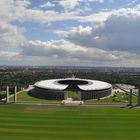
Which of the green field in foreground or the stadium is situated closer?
the green field in foreground

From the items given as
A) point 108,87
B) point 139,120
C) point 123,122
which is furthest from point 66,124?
point 108,87

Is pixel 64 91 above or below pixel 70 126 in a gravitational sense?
above

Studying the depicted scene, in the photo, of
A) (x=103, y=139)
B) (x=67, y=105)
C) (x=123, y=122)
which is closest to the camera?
(x=103, y=139)

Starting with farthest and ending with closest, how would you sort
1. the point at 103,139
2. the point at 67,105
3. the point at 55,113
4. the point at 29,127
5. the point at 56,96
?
the point at 56,96, the point at 67,105, the point at 55,113, the point at 29,127, the point at 103,139

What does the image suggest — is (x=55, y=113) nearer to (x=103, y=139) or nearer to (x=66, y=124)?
(x=66, y=124)

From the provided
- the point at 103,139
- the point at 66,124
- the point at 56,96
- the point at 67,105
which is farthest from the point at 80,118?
the point at 56,96

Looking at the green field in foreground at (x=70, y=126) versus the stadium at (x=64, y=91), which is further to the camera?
the stadium at (x=64, y=91)

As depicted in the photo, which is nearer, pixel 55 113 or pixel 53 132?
pixel 53 132

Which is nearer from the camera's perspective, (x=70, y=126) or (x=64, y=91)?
(x=70, y=126)
